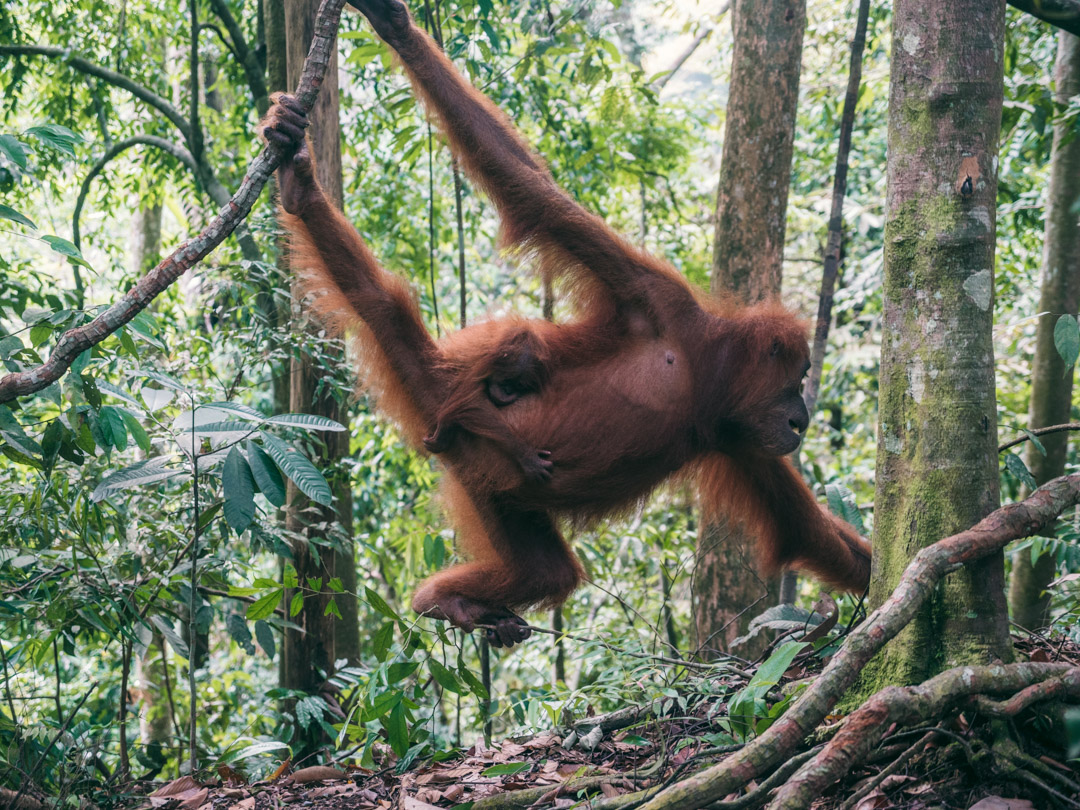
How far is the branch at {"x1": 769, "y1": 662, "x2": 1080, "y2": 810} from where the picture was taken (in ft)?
4.75

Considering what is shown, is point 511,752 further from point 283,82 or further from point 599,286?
point 283,82

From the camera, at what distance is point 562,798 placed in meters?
2.14

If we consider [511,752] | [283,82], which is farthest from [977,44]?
[283,82]

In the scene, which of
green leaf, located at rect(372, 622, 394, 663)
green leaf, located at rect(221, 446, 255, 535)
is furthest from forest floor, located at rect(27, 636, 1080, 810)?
green leaf, located at rect(221, 446, 255, 535)

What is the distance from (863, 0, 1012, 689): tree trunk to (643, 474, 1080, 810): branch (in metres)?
0.08

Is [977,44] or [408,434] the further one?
[408,434]

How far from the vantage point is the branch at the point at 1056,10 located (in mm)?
2404

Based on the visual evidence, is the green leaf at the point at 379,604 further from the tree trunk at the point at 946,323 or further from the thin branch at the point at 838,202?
the thin branch at the point at 838,202

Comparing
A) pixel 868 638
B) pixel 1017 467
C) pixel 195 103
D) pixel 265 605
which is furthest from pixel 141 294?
pixel 195 103

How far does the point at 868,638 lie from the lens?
1703 millimetres

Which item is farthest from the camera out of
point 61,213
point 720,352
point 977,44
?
point 61,213

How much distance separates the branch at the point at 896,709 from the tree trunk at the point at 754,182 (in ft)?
6.34

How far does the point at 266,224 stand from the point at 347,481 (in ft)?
3.95

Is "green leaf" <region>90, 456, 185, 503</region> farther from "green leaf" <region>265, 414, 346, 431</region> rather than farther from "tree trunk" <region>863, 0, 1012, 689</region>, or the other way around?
"tree trunk" <region>863, 0, 1012, 689</region>
